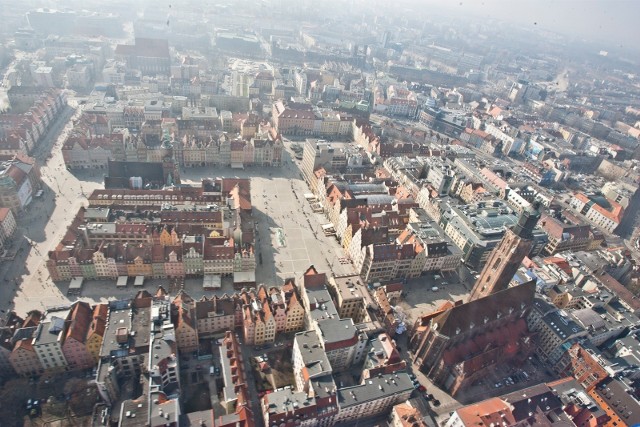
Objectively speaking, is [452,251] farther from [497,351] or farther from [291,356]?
[291,356]

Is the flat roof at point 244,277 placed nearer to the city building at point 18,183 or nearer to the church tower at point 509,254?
the church tower at point 509,254

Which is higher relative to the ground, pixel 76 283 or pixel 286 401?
pixel 286 401


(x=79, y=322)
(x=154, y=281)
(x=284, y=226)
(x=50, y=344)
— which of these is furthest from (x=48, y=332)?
(x=284, y=226)

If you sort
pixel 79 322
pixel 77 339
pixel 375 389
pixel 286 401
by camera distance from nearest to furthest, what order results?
pixel 286 401 < pixel 375 389 < pixel 77 339 < pixel 79 322

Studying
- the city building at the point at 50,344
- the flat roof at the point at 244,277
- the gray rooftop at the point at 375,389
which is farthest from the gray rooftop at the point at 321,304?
the city building at the point at 50,344

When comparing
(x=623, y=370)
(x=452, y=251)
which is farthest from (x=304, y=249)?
(x=623, y=370)

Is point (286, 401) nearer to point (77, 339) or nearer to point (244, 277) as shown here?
point (244, 277)

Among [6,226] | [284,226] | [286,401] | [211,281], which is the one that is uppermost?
[286,401]

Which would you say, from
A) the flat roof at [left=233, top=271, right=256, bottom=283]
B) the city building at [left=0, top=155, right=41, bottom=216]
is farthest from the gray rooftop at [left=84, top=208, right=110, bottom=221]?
the flat roof at [left=233, top=271, right=256, bottom=283]
